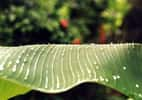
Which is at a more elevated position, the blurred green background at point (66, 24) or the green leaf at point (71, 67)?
the green leaf at point (71, 67)

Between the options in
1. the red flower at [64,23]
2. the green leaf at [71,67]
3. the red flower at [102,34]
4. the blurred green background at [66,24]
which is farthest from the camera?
the red flower at [102,34]

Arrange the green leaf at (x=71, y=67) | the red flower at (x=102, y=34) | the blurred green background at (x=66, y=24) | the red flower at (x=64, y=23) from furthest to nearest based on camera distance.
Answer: the red flower at (x=102, y=34), the red flower at (x=64, y=23), the blurred green background at (x=66, y=24), the green leaf at (x=71, y=67)

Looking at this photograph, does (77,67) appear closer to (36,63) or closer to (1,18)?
(36,63)

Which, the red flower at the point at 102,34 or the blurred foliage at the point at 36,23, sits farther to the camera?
the red flower at the point at 102,34

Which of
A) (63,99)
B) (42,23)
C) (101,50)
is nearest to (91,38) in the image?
(42,23)

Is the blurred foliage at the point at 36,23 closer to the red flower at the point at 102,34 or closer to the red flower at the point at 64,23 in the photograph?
the red flower at the point at 64,23

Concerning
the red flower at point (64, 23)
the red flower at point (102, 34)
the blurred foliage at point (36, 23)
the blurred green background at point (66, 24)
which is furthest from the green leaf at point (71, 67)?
the red flower at point (102, 34)

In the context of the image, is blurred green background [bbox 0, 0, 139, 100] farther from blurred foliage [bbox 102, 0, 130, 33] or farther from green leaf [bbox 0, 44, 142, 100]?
green leaf [bbox 0, 44, 142, 100]
